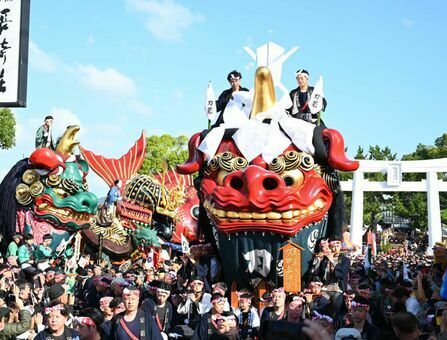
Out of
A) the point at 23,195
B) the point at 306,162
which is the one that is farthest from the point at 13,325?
the point at 23,195

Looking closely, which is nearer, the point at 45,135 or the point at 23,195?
the point at 23,195

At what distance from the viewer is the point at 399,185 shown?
2892 cm

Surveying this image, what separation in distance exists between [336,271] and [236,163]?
1.71m

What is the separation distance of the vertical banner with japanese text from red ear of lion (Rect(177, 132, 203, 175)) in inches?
93.4

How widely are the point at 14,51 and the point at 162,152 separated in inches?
1425

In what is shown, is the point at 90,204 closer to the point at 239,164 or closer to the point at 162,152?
the point at 239,164

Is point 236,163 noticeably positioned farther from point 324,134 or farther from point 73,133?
point 73,133

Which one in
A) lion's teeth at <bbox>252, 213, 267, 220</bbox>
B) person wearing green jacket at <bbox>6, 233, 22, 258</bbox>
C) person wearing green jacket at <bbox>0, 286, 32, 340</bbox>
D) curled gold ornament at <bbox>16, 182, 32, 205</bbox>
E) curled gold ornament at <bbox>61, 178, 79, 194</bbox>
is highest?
curled gold ornament at <bbox>61, 178, 79, 194</bbox>

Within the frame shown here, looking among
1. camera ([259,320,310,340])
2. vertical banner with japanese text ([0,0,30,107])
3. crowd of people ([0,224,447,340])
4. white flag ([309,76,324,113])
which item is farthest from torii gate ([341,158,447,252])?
camera ([259,320,310,340])

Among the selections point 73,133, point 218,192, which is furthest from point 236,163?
point 73,133

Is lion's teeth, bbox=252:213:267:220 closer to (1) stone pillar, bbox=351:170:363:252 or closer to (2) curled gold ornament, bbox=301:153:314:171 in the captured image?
(2) curled gold ornament, bbox=301:153:314:171

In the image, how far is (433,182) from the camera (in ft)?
94.6

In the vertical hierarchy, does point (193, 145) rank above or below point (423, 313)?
above

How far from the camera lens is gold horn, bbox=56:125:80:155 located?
13.1m
